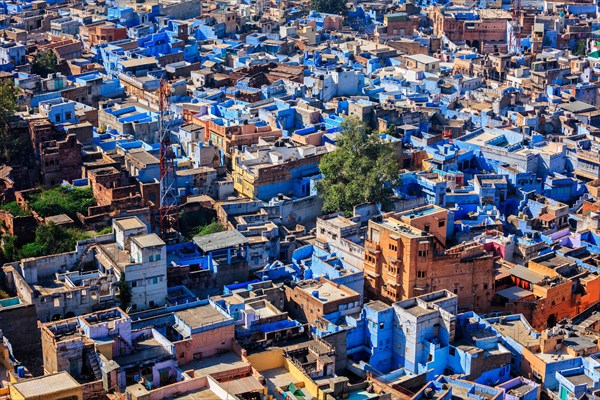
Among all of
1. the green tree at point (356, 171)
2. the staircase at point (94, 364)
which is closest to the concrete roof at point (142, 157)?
the green tree at point (356, 171)

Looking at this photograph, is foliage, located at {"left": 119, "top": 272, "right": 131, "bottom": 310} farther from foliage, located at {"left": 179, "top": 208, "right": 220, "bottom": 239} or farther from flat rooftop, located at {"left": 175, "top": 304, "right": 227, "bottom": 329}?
foliage, located at {"left": 179, "top": 208, "right": 220, "bottom": 239}

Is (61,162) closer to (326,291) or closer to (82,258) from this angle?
(82,258)

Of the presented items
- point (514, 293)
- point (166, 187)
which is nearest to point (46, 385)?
point (166, 187)

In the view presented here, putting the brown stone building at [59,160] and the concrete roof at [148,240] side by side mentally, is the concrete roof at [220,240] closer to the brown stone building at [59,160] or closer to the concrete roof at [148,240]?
the concrete roof at [148,240]

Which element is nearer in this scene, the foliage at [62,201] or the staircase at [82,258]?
the staircase at [82,258]

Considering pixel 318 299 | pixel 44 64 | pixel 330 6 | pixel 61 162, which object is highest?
pixel 44 64

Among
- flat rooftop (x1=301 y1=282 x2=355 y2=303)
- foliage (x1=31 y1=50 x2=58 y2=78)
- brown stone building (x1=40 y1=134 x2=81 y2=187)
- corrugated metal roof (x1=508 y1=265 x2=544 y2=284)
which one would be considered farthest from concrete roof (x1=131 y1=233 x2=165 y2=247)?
foliage (x1=31 y1=50 x2=58 y2=78)

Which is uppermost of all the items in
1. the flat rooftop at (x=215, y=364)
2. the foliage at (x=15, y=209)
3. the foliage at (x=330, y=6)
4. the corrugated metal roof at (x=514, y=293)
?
the foliage at (x=330, y=6)
